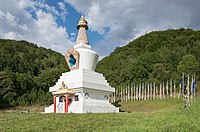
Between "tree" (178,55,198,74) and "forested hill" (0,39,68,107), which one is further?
"tree" (178,55,198,74)

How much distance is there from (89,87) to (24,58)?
60340 millimetres

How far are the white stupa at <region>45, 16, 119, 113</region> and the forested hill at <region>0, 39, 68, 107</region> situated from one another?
86.4 feet

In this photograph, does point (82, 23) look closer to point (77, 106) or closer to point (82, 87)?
point (82, 87)

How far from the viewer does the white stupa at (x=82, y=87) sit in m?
22.4

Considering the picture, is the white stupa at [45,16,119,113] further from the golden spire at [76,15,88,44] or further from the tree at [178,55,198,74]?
the tree at [178,55,198,74]

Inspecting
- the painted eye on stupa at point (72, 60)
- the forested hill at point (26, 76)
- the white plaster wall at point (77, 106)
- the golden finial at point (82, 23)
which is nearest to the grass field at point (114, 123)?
the white plaster wall at point (77, 106)

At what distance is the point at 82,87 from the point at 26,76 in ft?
127

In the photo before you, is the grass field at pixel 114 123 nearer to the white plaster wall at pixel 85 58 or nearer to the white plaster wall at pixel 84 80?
the white plaster wall at pixel 84 80

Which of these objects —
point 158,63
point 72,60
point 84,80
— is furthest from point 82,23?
point 158,63

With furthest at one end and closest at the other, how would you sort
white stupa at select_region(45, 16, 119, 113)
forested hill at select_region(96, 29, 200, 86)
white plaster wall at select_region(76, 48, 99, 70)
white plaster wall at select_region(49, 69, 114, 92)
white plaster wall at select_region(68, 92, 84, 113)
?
forested hill at select_region(96, 29, 200, 86), white plaster wall at select_region(76, 48, 99, 70), white plaster wall at select_region(49, 69, 114, 92), white stupa at select_region(45, 16, 119, 113), white plaster wall at select_region(68, 92, 84, 113)

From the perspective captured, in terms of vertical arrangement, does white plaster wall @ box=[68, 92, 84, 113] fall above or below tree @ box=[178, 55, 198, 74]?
below

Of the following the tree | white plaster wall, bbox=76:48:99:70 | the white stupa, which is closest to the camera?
the white stupa

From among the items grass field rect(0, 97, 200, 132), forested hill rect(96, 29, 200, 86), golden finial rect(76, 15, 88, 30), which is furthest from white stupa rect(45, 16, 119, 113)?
forested hill rect(96, 29, 200, 86)

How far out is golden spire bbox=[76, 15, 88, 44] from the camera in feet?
88.5
